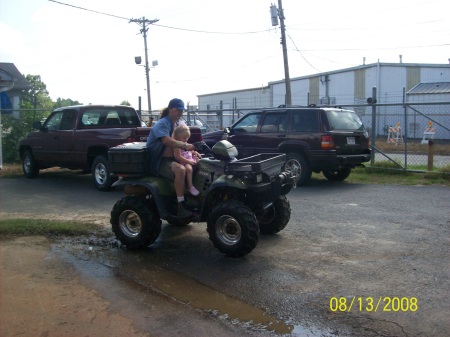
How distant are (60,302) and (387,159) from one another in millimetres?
11109

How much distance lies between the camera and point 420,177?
40.2 ft

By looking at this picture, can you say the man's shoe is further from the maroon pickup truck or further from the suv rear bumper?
the suv rear bumper

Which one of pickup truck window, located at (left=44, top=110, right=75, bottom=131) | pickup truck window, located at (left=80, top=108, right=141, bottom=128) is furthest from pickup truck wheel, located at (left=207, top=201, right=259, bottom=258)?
pickup truck window, located at (left=44, top=110, right=75, bottom=131)

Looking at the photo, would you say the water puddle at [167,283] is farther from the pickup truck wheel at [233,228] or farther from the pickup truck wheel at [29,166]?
the pickup truck wheel at [29,166]

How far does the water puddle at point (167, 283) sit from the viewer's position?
4.11 meters

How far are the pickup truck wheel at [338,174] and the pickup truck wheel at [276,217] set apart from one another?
5.60 meters

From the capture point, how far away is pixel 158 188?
20.2 ft

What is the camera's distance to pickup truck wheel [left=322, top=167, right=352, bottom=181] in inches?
474

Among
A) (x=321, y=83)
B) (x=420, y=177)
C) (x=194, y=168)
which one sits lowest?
(x=420, y=177)

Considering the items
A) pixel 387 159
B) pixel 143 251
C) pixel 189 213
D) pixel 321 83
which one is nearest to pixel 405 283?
pixel 189 213

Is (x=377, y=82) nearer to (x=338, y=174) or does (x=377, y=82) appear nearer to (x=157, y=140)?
(x=338, y=174)

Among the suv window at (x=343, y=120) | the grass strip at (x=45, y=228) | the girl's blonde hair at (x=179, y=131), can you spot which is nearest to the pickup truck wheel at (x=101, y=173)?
the grass strip at (x=45, y=228)

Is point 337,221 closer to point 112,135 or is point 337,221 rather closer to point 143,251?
point 143,251

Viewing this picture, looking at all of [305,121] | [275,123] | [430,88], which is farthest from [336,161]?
[430,88]
